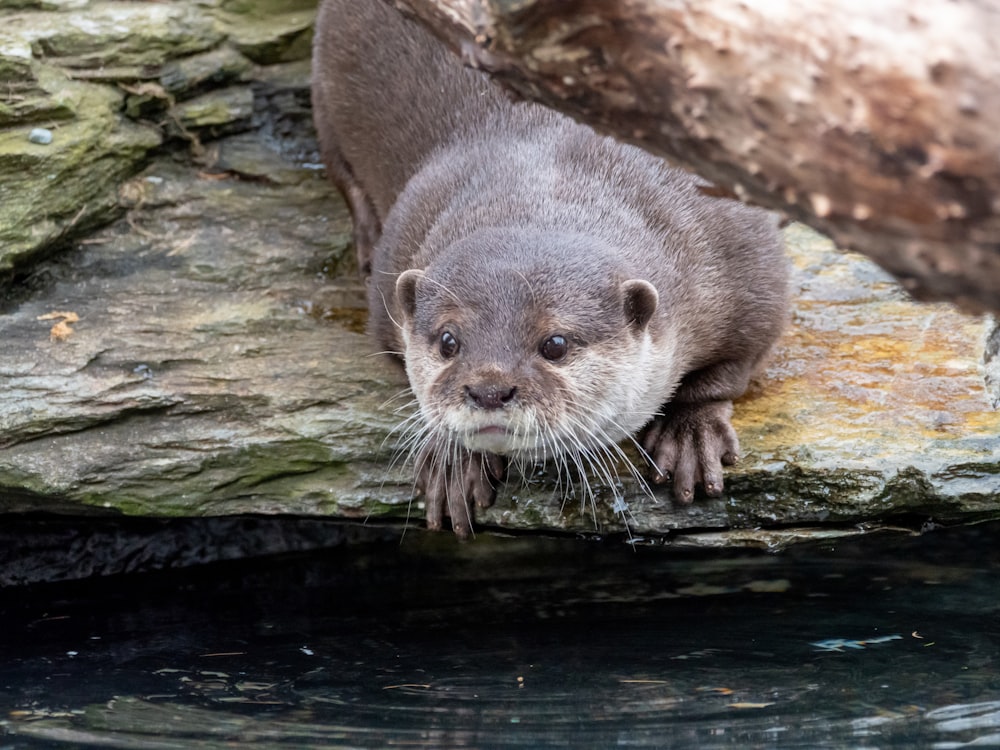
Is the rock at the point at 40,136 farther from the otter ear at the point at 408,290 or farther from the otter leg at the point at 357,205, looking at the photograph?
the otter ear at the point at 408,290

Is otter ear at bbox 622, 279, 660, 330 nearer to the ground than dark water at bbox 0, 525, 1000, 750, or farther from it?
farther from it

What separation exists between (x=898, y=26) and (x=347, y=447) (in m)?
2.16

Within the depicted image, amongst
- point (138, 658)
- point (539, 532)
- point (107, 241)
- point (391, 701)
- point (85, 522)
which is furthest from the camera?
point (107, 241)

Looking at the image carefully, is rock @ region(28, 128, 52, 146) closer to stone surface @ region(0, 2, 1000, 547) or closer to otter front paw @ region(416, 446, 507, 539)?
stone surface @ region(0, 2, 1000, 547)

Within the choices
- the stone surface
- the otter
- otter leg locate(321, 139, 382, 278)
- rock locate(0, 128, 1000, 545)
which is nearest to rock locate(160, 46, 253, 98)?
the stone surface

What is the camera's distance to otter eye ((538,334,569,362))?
120 inches

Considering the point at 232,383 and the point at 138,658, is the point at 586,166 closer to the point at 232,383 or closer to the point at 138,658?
the point at 232,383

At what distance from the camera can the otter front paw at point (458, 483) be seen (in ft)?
11.2

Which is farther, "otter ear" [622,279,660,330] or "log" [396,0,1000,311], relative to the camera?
"otter ear" [622,279,660,330]

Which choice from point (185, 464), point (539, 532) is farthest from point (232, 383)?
point (539, 532)

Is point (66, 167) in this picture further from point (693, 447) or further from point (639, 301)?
point (693, 447)

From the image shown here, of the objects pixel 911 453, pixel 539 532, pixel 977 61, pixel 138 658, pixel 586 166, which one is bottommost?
pixel 138 658

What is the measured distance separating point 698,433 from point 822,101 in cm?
166

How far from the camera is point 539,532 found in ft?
11.5
